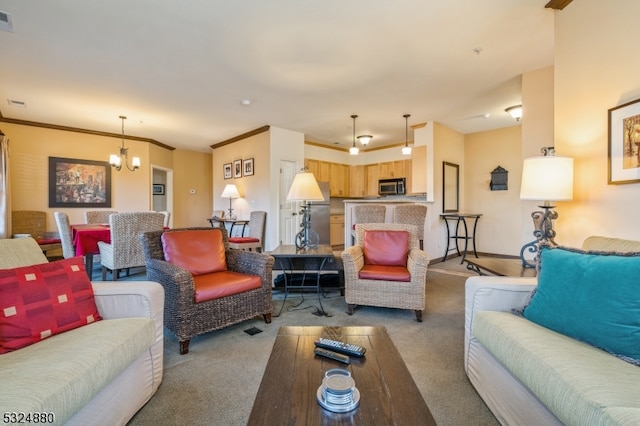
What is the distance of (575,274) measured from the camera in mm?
1382

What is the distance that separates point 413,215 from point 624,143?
116 inches

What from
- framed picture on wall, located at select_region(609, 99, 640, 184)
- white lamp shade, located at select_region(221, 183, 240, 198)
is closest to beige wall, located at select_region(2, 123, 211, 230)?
white lamp shade, located at select_region(221, 183, 240, 198)

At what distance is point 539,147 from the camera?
124 inches

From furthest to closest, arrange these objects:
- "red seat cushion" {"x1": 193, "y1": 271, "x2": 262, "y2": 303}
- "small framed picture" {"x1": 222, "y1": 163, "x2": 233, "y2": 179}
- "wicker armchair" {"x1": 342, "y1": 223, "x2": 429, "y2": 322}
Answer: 1. "small framed picture" {"x1": 222, "y1": 163, "x2": 233, "y2": 179}
2. "wicker armchair" {"x1": 342, "y1": 223, "x2": 429, "y2": 322}
3. "red seat cushion" {"x1": 193, "y1": 271, "x2": 262, "y2": 303}

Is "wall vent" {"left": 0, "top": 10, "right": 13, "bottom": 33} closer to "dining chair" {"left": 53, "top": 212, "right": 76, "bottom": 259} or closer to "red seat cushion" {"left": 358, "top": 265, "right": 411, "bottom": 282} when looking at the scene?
"dining chair" {"left": 53, "top": 212, "right": 76, "bottom": 259}

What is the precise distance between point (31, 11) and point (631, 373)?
13.7 ft

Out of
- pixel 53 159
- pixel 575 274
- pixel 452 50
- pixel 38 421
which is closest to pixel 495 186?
pixel 452 50

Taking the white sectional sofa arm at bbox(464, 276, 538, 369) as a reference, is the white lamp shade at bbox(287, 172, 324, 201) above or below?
above

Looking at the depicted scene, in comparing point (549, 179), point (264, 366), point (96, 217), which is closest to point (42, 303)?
point (264, 366)

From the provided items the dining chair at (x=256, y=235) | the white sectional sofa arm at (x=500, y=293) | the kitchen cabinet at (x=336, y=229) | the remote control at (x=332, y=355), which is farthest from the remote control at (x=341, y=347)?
the kitchen cabinet at (x=336, y=229)

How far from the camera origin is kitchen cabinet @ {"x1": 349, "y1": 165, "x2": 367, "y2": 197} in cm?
770

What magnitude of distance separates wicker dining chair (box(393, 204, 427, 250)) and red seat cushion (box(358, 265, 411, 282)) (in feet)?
6.30

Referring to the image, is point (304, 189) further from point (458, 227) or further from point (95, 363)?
point (458, 227)

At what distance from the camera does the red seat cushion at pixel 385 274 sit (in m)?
2.71
